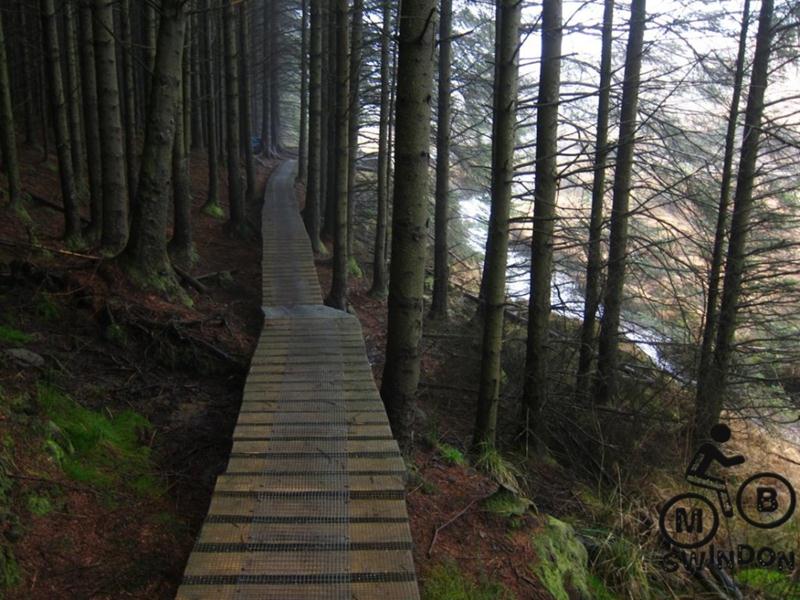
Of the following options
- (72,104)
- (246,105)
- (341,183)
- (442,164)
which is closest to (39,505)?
(341,183)

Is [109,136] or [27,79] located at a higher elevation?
[27,79]

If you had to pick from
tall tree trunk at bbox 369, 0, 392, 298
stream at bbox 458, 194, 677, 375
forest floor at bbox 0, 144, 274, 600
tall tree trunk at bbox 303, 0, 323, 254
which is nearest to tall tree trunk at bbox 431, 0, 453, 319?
stream at bbox 458, 194, 677, 375

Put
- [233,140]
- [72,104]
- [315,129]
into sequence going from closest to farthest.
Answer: [72,104] < [315,129] < [233,140]

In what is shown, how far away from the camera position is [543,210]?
281 inches

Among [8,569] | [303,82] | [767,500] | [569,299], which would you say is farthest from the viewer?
[303,82]

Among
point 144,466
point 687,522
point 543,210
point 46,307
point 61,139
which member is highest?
point 61,139

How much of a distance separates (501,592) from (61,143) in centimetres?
1011

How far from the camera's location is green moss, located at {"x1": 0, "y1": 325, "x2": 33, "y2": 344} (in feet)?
18.4

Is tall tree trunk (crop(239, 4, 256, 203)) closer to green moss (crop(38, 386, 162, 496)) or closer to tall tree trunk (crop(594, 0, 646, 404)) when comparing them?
tall tree trunk (crop(594, 0, 646, 404))

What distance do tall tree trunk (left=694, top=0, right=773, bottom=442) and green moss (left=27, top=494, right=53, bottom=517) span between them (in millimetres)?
7635

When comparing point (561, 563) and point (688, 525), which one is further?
point (688, 525)

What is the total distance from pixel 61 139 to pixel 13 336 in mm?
5906

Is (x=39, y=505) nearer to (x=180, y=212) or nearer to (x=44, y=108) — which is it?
(x=180, y=212)

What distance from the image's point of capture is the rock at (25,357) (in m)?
5.19
